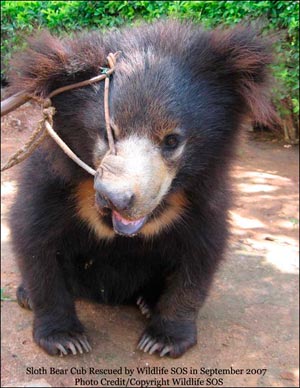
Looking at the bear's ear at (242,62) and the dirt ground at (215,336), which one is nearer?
the bear's ear at (242,62)

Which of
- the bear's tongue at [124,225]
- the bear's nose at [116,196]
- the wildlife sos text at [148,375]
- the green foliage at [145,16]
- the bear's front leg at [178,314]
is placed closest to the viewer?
the bear's nose at [116,196]

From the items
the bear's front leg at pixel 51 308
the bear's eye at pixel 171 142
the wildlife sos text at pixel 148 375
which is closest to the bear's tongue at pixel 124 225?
the bear's eye at pixel 171 142

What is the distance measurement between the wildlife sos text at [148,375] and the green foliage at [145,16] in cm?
293

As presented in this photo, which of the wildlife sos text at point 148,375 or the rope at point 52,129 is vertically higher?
the rope at point 52,129

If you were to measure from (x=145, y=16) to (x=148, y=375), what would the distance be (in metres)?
4.09

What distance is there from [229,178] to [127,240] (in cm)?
68

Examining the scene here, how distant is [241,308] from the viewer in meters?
3.66

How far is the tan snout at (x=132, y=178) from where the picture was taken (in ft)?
6.39

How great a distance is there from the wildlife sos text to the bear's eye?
1.45 metres

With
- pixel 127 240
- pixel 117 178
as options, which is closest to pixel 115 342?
pixel 127 240

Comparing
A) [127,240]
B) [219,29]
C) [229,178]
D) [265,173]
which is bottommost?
[265,173]

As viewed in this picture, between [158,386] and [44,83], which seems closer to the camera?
[44,83]

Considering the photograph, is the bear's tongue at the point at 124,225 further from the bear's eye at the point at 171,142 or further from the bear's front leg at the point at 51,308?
the bear's front leg at the point at 51,308

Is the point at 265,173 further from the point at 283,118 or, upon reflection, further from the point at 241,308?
the point at 241,308
